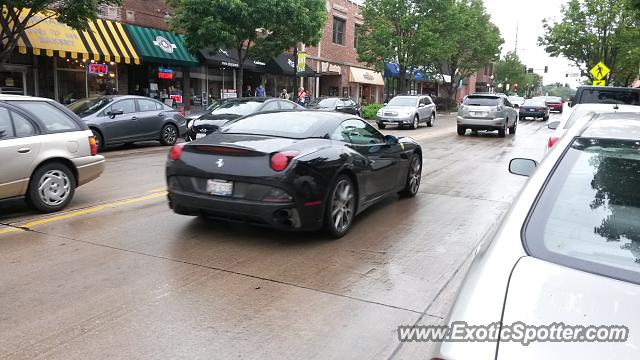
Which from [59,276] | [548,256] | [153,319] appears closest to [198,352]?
[153,319]

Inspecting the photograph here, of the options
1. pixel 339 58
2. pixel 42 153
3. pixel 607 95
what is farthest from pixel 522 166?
pixel 339 58

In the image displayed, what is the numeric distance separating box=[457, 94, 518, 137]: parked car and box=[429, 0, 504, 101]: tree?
12746 millimetres

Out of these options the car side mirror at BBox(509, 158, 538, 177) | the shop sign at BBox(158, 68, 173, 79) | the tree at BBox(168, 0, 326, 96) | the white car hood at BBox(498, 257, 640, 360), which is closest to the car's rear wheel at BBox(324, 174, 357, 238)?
the car side mirror at BBox(509, 158, 538, 177)

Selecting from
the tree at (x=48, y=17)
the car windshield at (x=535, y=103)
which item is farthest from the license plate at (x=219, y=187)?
the car windshield at (x=535, y=103)

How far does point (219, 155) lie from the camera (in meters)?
5.66

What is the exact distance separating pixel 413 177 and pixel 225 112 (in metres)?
7.63

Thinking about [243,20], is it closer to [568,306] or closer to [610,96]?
[610,96]

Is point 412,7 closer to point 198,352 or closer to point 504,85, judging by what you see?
point 198,352

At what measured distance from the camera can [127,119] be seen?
14344 millimetres

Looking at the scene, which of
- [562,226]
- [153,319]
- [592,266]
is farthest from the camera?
[153,319]

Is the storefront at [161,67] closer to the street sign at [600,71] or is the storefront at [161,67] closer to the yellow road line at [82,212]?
the yellow road line at [82,212]

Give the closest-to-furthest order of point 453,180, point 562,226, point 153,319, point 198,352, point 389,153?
point 562,226
point 198,352
point 153,319
point 389,153
point 453,180

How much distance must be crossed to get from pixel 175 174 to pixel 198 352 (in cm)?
288

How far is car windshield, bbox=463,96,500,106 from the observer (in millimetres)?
21172
